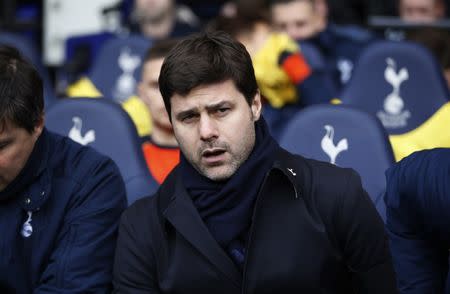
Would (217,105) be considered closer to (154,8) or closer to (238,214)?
(238,214)

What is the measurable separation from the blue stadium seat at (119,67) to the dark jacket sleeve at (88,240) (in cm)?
279

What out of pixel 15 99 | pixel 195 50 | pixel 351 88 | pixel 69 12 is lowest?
pixel 69 12

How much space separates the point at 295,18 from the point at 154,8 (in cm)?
114

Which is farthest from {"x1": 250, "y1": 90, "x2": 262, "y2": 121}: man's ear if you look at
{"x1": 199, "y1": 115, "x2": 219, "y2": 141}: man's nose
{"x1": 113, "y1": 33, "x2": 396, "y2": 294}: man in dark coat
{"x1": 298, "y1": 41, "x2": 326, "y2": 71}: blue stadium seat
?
{"x1": 298, "y1": 41, "x2": 326, "y2": 71}: blue stadium seat

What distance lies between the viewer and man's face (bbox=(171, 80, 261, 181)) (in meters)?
2.56

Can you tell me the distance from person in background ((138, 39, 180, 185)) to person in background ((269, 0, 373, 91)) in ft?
6.43

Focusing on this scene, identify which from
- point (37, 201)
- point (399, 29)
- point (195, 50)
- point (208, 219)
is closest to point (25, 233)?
point (37, 201)

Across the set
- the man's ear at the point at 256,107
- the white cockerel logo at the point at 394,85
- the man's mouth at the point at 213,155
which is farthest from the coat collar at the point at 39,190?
the white cockerel logo at the point at 394,85

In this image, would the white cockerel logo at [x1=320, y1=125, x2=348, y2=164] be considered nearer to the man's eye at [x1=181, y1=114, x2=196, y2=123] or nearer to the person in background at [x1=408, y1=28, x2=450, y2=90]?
the man's eye at [x1=181, y1=114, x2=196, y2=123]

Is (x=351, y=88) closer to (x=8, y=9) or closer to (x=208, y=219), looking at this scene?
(x=208, y=219)

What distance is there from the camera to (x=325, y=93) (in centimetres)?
505

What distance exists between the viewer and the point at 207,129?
2.55 metres

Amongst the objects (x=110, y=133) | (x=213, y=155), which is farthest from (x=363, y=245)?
(x=110, y=133)

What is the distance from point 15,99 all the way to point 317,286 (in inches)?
37.6
